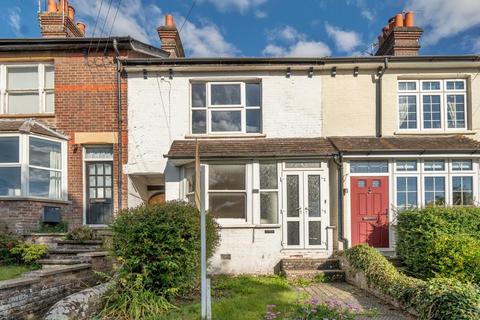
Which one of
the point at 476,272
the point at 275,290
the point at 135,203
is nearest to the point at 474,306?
the point at 476,272

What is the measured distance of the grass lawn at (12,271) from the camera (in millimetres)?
6765

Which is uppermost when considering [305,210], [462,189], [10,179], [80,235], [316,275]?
[10,179]

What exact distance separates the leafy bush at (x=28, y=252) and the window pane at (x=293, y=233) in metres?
6.46

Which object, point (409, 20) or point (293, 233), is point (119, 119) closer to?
point (293, 233)

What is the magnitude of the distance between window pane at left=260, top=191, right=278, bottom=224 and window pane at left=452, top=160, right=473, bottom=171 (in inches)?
213

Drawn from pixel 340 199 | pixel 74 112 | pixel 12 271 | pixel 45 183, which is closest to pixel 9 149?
pixel 45 183

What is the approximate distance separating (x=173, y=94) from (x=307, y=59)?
14.8 feet

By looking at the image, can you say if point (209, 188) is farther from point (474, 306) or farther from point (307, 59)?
point (474, 306)

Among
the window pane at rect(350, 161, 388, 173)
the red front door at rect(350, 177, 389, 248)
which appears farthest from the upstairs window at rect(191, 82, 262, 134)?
the red front door at rect(350, 177, 389, 248)

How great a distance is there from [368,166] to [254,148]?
3.48m

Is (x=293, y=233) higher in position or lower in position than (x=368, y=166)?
lower

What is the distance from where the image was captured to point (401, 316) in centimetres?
566

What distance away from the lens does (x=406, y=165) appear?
32.3 feet

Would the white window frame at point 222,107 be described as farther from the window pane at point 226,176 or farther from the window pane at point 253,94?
the window pane at point 226,176
